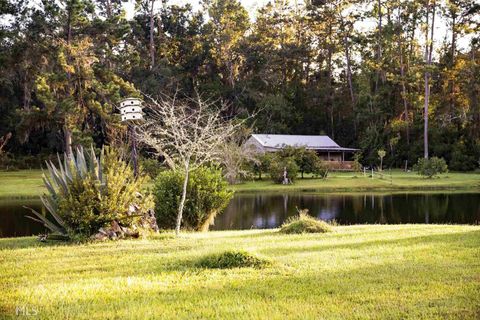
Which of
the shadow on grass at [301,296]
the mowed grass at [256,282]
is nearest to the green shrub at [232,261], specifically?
the mowed grass at [256,282]

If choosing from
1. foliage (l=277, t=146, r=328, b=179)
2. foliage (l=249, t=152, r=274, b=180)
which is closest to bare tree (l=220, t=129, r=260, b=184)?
foliage (l=249, t=152, r=274, b=180)

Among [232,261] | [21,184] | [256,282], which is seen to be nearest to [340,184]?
[21,184]

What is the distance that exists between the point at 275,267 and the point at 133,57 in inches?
1665

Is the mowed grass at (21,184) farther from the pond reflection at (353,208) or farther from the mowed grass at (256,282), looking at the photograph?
the mowed grass at (256,282)

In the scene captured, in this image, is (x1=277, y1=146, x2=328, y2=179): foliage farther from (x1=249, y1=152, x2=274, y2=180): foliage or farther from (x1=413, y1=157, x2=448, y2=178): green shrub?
(x1=413, y1=157, x2=448, y2=178): green shrub

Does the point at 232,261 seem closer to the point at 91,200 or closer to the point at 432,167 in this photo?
the point at 91,200

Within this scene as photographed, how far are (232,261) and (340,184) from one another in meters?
30.4

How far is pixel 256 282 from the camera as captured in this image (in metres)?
6.77

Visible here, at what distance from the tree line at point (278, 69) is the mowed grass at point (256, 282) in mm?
30871

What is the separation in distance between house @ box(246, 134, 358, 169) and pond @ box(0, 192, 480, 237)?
15.6 metres

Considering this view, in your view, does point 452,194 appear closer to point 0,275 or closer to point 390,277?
point 390,277

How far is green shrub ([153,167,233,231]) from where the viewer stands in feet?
51.7

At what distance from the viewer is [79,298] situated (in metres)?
5.98

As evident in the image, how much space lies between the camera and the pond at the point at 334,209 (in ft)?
66.6
